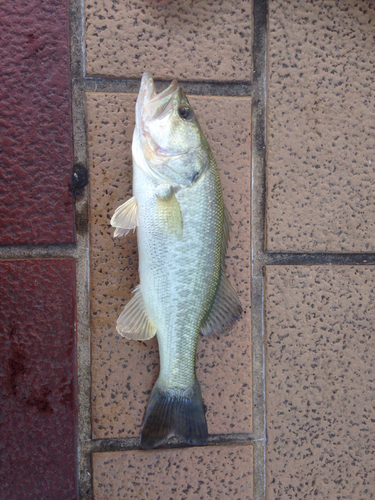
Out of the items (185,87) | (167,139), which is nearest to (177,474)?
(167,139)

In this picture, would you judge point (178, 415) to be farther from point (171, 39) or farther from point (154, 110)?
point (171, 39)

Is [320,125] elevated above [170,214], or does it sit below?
above

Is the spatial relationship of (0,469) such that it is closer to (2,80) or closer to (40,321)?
(40,321)

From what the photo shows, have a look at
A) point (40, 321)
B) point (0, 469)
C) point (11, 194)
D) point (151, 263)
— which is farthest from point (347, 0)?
point (0, 469)

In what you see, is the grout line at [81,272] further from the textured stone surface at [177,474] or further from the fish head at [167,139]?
the fish head at [167,139]

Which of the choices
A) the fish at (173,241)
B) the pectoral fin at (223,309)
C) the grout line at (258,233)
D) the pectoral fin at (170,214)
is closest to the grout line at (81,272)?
the fish at (173,241)

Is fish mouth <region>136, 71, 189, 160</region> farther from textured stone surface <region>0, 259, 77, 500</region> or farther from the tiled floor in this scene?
textured stone surface <region>0, 259, 77, 500</region>

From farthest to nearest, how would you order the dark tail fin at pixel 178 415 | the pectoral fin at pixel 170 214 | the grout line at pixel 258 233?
the grout line at pixel 258 233, the dark tail fin at pixel 178 415, the pectoral fin at pixel 170 214
